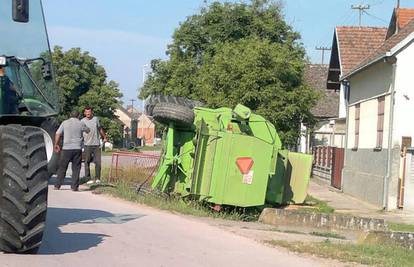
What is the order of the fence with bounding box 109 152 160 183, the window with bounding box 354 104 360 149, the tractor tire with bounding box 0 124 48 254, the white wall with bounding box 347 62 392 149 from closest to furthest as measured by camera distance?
the tractor tire with bounding box 0 124 48 254
the fence with bounding box 109 152 160 183
the white wall with bounding box 347 62 392 149
the window with bounding box 354 104 360 149

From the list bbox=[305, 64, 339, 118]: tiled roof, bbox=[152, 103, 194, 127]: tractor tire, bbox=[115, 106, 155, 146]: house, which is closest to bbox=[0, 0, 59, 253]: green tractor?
bbox=[152, 103, 194, 127]: tractor tire

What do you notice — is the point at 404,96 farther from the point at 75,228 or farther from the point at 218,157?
the point at 75,228

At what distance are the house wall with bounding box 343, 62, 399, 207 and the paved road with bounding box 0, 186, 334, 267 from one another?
29.9 ft

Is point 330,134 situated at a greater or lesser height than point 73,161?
greater

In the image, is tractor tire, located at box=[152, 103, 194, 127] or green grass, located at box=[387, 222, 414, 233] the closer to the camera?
tractor tire, located at box=[152, 103, 194, 127]

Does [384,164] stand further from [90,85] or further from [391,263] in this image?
[90,85]

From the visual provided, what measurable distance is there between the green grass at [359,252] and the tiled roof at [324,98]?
26.9 m

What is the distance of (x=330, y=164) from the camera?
1077 inches

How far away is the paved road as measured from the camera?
7227 mm

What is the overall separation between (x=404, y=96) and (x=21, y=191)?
13542 millimetres

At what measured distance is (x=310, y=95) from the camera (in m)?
24.3

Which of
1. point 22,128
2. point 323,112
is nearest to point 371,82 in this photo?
point 22,128

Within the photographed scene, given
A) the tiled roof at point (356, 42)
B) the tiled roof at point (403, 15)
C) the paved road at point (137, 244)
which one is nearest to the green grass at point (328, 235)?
the paved road at point (137, 244)

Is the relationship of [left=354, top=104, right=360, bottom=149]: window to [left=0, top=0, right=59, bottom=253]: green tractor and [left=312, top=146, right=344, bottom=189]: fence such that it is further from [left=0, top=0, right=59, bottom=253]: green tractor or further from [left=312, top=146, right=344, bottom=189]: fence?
[left=0, top=0, right=59, bottom=253]: green tractor
